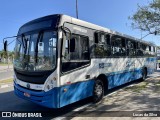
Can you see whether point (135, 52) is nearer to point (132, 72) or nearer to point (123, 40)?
point (132, 72)

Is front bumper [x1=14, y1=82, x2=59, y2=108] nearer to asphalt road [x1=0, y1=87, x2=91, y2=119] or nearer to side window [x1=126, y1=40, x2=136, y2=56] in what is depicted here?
asphalt road [x1=0, y1=87, x2=91, y2=119]

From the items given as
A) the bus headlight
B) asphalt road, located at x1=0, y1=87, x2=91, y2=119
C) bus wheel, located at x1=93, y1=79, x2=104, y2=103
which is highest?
the bus headlight

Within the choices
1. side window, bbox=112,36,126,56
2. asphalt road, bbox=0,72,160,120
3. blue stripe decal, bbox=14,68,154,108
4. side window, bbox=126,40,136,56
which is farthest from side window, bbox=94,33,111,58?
side window, bbox=126,40,136,56

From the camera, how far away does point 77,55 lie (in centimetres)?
816

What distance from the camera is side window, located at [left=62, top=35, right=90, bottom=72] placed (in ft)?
24.4

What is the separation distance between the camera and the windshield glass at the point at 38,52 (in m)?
7.26

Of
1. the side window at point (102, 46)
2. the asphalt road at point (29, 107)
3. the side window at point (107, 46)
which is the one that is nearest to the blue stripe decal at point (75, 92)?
the asphalt road at point (29, 107)

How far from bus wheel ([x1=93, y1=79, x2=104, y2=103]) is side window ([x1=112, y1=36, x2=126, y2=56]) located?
208cm

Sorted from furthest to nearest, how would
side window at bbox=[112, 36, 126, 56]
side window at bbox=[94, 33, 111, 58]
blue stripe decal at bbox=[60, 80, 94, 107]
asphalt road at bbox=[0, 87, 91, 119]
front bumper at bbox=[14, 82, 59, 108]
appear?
1. side window at bbox=[112, 36, 126, 56]
2. side window at bbox=[94, 33, 111, 58]
3. asphalt road at bbox=[0, 87, 91, 119]
4. blue stripe decal at bbox=[60, 80, 94, 107]
5. front bumper at bbox=[14, 82, 59, 108]

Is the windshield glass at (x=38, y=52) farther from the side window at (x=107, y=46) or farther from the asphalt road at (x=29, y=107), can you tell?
the side window at (x=107, y=46)

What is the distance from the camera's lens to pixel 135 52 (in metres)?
14.6

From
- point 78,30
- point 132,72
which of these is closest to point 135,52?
point 132,72

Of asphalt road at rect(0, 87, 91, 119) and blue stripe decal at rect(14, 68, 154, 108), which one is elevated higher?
blue stripe decal at rect(14, 68, 154, 108)

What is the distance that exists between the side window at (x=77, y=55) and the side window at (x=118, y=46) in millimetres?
2763
